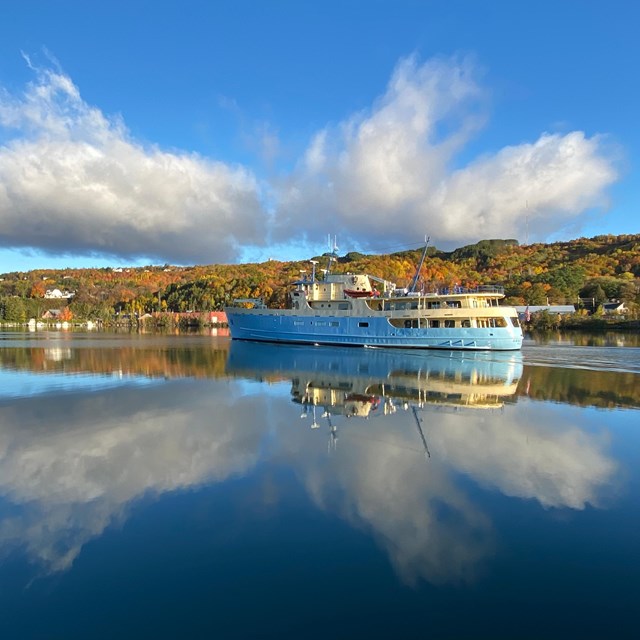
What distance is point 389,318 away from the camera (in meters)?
40.4

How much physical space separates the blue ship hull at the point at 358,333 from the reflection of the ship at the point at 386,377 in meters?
1.50

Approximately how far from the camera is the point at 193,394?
62.4 feet

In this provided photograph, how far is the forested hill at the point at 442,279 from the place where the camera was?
9744 cm

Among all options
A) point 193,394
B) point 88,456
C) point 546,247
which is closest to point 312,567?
point 88,456

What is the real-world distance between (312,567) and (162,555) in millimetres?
2027

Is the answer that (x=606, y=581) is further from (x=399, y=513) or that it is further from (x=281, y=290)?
(x=281, y=290)

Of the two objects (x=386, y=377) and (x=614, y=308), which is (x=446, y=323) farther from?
(x=614, y=308)

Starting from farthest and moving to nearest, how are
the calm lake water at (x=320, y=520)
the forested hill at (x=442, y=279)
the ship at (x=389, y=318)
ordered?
the forested hill at (x=442, y=279), the ship at (x=389, y=318), the calm lake water at (x=320, y=520)

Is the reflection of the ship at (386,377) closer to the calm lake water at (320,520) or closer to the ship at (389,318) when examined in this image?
the calm lake water at (320,520)

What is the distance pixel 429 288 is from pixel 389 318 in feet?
185

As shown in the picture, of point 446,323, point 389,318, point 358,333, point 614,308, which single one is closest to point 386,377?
point 446,323

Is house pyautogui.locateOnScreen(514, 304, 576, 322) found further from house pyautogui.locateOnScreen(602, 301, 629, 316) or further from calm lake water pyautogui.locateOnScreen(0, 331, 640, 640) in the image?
calm lake water pyautogui.locateOnScreen(0, 331, 640, 640)

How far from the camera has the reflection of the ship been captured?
1681cm

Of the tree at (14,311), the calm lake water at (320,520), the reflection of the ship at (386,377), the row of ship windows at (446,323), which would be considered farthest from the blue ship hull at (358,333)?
the tree at (14,311)
